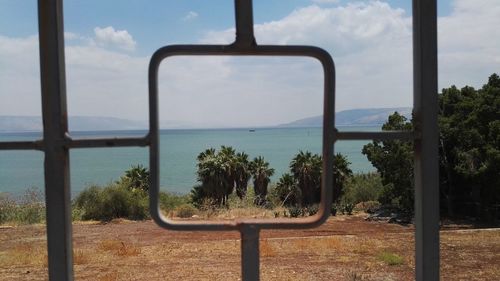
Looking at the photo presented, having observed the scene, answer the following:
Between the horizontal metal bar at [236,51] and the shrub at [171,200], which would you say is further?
the shrub at [171,200]

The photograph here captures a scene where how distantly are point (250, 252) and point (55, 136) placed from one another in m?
0.79

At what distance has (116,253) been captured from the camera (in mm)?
12508

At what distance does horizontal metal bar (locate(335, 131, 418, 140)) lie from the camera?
1.73 meters

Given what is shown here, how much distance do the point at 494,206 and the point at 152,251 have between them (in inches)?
538

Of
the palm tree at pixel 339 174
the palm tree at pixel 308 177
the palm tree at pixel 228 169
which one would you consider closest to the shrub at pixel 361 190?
the palm tree at pixel 339 174

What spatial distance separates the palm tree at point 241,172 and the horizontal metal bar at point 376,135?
25678mm

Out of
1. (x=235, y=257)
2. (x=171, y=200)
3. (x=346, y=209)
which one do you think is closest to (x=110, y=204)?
(x=171, y=200)

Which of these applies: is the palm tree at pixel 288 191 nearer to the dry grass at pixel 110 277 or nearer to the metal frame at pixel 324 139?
the dry grass at pixel 110 277

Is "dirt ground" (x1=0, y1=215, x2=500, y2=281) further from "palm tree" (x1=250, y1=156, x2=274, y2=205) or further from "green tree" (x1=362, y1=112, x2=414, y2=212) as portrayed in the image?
"palm tree" (x1=250, y1=156, x2=274, y2=205)

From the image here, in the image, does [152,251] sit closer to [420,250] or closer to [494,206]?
[420,250]

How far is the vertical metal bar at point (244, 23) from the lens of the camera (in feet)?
5.61

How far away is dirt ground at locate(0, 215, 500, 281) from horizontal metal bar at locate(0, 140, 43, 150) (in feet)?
25.8

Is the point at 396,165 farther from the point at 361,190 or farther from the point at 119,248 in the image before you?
the point at 119,248

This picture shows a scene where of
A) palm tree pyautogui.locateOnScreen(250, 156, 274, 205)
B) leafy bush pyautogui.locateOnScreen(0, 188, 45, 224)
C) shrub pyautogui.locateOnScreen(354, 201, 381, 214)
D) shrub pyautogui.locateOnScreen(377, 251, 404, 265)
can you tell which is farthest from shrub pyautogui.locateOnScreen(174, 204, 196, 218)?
shrub pyautogui.locateOnScreen(377, 251, 404, 265)
